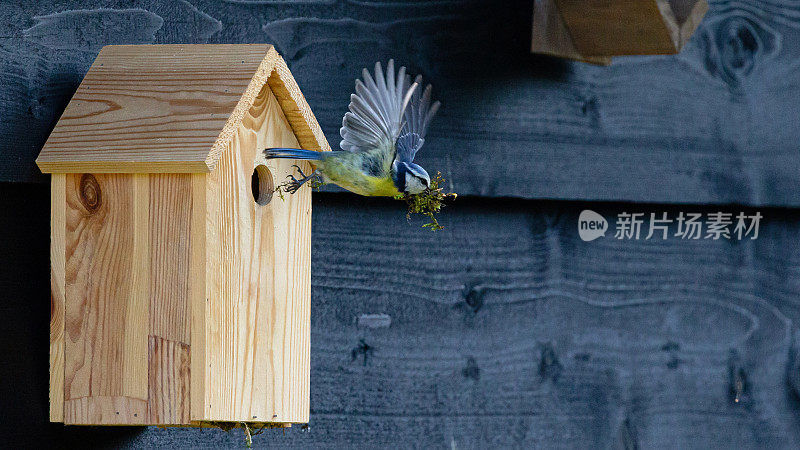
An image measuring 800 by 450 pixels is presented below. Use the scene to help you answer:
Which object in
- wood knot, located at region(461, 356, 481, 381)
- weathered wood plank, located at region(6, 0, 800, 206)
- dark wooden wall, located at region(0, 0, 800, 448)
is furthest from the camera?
wood knot, located at region(461, 356, 481, 381)

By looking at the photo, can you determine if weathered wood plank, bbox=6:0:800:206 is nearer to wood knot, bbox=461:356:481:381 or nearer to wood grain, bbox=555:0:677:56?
wood grain, bbox=555:0:677:56

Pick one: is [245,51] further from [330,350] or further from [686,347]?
[686,347]

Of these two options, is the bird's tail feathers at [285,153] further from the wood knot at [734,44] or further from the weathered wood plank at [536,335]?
the wood knot at [734,44]

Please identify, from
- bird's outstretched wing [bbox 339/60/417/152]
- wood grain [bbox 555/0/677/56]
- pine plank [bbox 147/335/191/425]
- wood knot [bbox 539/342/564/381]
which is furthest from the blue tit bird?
wood knot [bbox 539/342/564/381]

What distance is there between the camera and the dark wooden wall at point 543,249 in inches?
86.0

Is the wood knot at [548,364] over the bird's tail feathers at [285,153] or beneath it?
beneath

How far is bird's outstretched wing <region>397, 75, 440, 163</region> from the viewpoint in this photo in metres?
1.67

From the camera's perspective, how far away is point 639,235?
8.36 ft

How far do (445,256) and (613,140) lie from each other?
554 millimetres

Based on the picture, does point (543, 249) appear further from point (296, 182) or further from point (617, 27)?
point (296, 182)

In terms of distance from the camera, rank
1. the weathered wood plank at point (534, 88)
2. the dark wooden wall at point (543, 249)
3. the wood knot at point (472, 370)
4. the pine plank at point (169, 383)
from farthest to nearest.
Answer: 1. the wood knot at point (472, 370)
2. the dark wooden wall at point (543, 249)
3. the weathered wood plank at point (534, 88)
4. the pine plank at point (169, 383)

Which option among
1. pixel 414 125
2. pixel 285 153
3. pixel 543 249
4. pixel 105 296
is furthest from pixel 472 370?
pixel 105 296

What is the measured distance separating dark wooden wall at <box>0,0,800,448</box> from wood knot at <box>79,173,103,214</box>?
388mm

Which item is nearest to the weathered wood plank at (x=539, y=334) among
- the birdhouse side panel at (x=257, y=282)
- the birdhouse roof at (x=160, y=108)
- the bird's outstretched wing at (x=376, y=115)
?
the birdhouse side panel at (x=257, y=282)
